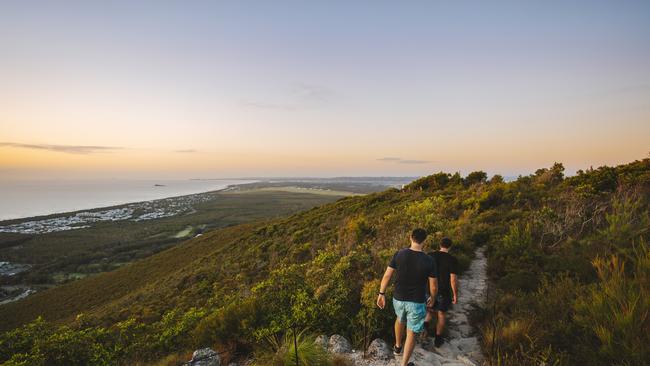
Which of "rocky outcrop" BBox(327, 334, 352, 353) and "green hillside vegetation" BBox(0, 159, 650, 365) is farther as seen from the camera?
"rocky outcrop" BBox(327, 334, 352, 353)

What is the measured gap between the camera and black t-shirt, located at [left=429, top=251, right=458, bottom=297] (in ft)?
Answer: 16.2

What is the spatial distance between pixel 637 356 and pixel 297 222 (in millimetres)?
24682

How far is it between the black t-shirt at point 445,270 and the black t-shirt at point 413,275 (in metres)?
0.96

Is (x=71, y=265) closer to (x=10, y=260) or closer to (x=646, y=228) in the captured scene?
(x=10, y=260)

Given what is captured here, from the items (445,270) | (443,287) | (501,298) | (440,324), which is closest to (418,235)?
(445,270)

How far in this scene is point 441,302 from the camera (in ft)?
15.9

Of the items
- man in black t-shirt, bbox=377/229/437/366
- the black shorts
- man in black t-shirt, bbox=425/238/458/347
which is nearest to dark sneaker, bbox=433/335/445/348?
man in black t-shirt, bbox=425/238/458/347

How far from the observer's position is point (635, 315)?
3713 mm

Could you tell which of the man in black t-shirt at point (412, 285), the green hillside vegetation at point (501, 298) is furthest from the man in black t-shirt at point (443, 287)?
the man in black t-shirt at point (412, 285)

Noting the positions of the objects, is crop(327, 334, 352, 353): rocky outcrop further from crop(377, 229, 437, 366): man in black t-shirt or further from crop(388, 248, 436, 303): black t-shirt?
crop(388, 248, 436, 303): black t-shirt

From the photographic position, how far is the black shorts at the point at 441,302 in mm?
4801

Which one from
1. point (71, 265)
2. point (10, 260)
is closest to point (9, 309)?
point (71, 265)

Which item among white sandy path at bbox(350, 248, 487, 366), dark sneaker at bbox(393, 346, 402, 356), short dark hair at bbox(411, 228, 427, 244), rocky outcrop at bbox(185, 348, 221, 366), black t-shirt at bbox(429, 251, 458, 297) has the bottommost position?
rocky outcrop at bbox(185, 348, 221, 366)

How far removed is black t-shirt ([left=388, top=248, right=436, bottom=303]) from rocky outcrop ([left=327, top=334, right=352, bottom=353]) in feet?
4.66
